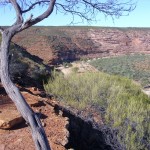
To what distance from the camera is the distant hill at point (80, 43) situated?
5422cm

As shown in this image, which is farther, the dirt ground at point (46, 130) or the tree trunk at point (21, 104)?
the dirt ground at point (46, 130)

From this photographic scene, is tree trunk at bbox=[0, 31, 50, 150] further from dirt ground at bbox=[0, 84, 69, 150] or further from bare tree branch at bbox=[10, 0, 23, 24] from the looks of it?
dirt ground at bbox=[0, 84, 69, 150]

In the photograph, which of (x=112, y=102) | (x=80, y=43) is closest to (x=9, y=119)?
(x=112, y=102)

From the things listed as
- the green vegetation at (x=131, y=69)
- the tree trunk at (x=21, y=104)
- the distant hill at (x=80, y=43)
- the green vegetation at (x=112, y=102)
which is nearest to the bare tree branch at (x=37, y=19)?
the tree trunk at (x=21, y=104)

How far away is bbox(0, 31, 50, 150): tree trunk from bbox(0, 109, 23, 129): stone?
79.7 inches

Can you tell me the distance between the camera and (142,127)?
9.33 metres

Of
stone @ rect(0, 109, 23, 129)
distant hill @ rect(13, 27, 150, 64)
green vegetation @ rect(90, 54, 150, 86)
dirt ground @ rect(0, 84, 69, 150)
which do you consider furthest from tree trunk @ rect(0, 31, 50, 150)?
distant hill @ rect(13, 27, 150, 64)

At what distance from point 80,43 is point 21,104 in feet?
198

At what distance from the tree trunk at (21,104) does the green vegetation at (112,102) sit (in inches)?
157

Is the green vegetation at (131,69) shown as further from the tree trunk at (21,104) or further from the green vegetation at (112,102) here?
the tree trunk at (21,104)

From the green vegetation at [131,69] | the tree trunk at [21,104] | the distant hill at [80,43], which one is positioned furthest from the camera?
the distant hill at [80,43]

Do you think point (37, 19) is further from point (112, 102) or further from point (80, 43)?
point (80, 43)

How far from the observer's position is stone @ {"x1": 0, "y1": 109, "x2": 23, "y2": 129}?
7.30 metres

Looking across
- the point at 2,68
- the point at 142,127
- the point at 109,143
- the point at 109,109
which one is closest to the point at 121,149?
the point at 109,143
